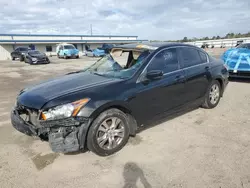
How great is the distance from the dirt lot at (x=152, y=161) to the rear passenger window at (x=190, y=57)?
134 centimetres

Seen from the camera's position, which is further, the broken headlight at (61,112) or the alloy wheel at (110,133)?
the alloy wheel at (110,133)

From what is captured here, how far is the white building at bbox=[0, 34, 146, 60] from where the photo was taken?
3419 centimetres

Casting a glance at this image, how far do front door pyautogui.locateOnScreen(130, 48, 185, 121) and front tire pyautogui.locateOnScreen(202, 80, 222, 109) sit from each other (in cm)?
112

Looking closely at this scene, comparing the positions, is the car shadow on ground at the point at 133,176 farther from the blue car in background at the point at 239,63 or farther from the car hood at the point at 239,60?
the car hood at the point at 239,60

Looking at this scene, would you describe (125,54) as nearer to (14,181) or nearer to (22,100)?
(22,100)

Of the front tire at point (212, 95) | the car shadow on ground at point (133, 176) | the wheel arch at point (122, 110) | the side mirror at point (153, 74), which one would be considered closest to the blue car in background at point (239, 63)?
the front tire at point (212, 95)

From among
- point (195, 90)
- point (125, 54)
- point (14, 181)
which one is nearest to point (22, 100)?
point (14, 181)

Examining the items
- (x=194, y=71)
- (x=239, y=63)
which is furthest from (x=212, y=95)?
(x=239, y=63)

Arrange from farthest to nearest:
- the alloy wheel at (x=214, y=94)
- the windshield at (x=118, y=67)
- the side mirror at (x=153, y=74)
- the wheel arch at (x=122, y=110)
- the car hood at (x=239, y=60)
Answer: the car hood at (x=239, y=60) → the alloy wheel at (x=214, y=94) → the windshield at (x=118, y=67) → the side mirror at (x=153, y=74) → the wheel arch at (x=122, y=110)

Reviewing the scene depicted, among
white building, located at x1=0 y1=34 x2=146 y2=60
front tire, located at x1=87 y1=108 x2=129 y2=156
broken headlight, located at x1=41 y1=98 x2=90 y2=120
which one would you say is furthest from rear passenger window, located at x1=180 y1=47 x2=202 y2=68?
white building, located at x1=0 y1=34 x2=146 y2=60

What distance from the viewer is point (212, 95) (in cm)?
502

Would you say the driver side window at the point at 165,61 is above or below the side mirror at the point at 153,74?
above

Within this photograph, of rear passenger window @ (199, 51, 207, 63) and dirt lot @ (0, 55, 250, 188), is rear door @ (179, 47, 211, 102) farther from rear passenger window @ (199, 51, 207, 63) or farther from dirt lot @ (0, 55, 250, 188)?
dirt lot @ (0, 55, 250, 188)

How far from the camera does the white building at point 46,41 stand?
34188 millimetres
